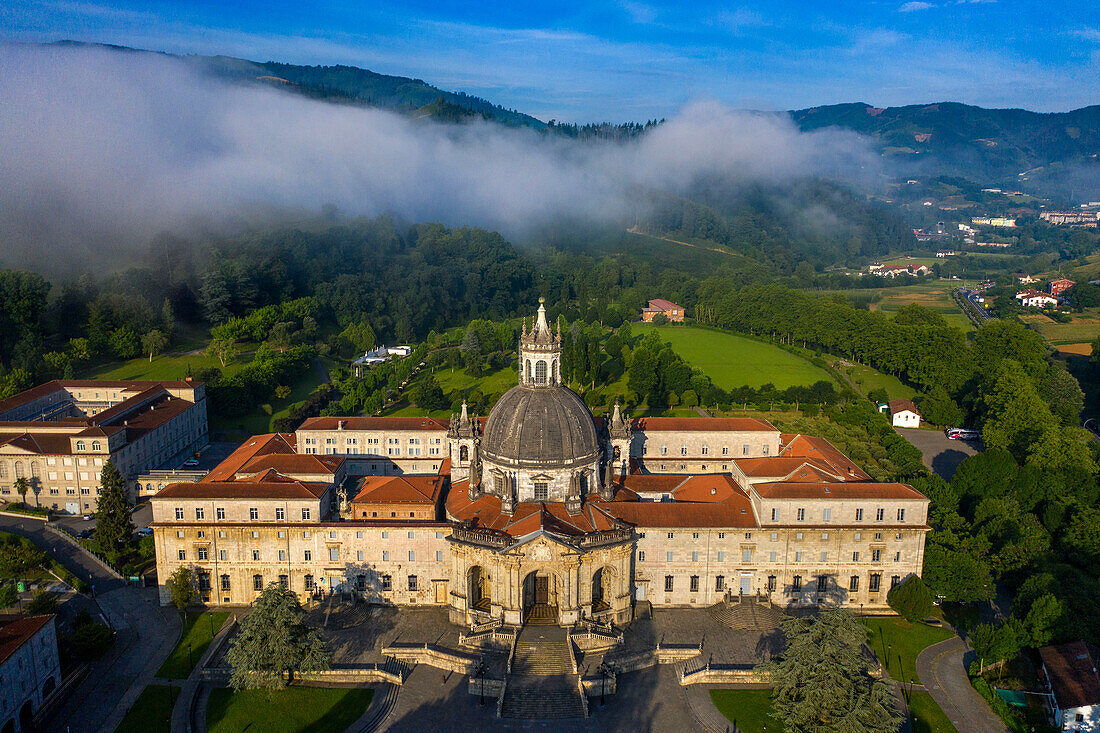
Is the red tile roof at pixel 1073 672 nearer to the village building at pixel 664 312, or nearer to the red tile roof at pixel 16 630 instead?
the red tile roof at pixel 16 630

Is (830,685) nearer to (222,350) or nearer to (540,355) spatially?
(540,355)

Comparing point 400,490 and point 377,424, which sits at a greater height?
point 400,490

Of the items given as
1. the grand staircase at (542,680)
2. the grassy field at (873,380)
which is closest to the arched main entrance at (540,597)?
the grand staircase at (542,680)

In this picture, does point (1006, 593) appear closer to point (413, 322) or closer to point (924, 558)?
point (924, 558)

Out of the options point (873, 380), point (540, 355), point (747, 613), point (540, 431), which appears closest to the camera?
point (747, 613)

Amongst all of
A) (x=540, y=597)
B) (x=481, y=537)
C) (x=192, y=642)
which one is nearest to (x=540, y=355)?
(x=481, y=537)
